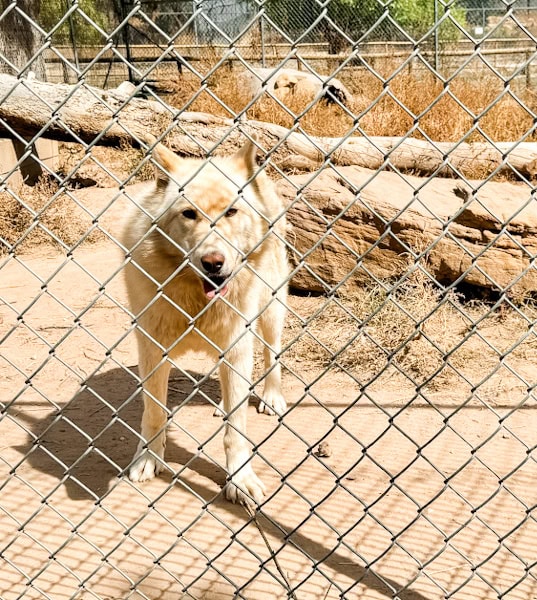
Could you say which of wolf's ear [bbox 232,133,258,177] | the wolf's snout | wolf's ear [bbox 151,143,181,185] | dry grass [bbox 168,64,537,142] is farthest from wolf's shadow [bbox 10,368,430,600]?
dry grass [bbox 168,64,537,142]

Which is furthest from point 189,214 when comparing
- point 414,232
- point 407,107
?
point 407,107

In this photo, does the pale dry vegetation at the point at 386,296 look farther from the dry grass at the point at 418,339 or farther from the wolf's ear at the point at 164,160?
the wolf's ear at the point at 164,160

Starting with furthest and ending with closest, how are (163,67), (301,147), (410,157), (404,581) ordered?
(163,67) < (301,147) < (410,157) < (404,581)

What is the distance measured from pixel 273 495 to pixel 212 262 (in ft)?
3.43

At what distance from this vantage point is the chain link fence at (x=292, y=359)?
7.50 ft

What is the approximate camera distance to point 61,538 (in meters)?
3.00

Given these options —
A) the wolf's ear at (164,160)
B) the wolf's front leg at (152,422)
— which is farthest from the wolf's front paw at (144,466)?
the wolf's ear at (164,160)

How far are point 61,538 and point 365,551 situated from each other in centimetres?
128

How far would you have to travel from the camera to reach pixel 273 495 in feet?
7.39

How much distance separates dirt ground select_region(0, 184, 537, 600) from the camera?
98.0 inches

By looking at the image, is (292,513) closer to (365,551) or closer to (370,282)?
(365,551)

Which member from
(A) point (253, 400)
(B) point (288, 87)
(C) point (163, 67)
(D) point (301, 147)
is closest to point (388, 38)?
(C) point (163, 67)

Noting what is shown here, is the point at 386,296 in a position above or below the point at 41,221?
above

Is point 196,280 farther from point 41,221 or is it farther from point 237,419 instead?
point 41,221
